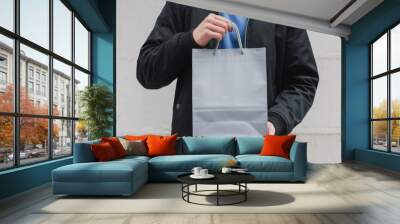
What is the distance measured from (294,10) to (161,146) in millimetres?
3580

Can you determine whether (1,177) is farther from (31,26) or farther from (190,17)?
(190,17)

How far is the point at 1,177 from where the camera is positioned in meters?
4.43

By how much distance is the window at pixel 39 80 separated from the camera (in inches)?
189

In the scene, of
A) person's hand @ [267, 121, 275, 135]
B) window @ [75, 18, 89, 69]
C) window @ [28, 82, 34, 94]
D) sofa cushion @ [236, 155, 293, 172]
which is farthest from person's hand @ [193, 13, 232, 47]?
window @ [28, 82, 34, 94]

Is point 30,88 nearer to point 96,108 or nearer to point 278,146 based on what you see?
point 96,108

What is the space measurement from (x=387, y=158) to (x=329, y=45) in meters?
2.49

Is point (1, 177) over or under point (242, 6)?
under

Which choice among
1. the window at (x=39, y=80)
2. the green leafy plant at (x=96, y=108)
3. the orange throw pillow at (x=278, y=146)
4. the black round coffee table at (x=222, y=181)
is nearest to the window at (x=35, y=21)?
the window at (x=39, y=80)

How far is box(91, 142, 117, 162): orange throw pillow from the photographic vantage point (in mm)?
5371

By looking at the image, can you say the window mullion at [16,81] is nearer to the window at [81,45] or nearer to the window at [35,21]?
the window at [35,21]

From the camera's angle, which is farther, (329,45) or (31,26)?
(329,45)

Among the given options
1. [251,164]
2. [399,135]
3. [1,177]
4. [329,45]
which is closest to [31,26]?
[1,177]

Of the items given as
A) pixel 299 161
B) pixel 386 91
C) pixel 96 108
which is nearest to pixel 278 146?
pixel 299 161

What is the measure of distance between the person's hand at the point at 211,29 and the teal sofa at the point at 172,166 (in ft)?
6.60
